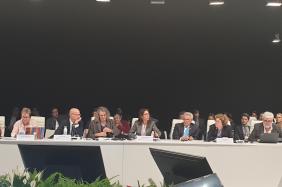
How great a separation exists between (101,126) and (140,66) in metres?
8.45

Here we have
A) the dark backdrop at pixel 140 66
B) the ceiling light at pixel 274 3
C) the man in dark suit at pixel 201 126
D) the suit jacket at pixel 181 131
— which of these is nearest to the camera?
the suit jacket at pixel 181 131

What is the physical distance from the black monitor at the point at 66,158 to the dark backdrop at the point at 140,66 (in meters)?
7.12

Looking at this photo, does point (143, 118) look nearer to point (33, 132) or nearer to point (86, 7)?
→ point (33, 132)

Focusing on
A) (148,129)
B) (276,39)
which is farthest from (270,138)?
(276,39)

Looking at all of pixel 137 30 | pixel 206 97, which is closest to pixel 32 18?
pixel 137 30

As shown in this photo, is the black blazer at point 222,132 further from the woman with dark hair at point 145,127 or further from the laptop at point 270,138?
the laptop at point 270,138

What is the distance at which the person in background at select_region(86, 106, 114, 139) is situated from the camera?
6.83m

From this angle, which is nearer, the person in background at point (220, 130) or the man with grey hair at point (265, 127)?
the man with grey hair at point (265, 127)

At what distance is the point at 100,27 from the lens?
1296 centimetres

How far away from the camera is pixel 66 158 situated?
5.39 meters

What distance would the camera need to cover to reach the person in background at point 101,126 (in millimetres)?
6828

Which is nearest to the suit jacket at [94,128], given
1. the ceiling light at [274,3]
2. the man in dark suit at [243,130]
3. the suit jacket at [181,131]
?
the suit jacket at [181,131]

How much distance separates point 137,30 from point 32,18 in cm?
302

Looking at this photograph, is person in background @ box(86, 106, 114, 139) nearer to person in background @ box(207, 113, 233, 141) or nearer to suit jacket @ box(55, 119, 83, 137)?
suit jacket @ box(55, 119, 83, 137)
